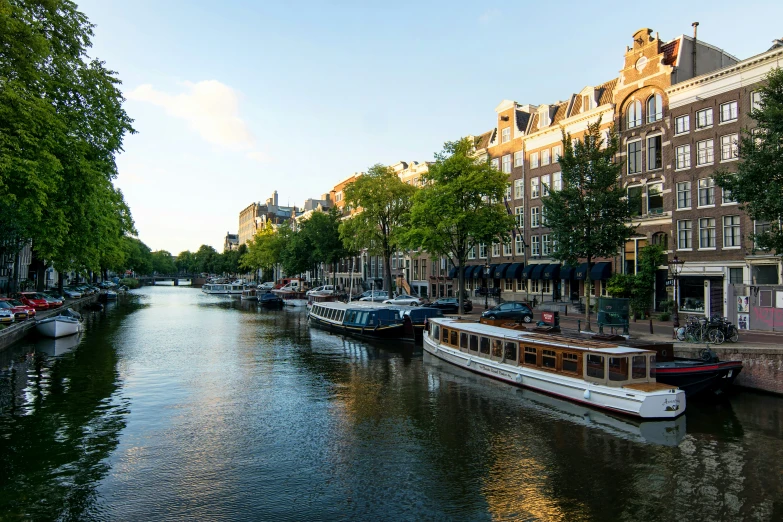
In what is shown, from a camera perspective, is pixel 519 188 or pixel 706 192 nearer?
pixel 706 192

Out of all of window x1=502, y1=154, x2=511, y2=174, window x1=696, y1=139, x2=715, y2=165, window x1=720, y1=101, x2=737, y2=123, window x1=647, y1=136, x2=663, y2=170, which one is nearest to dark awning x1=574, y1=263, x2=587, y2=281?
Result: window x1=647, y1=136, x2=663, y2=170

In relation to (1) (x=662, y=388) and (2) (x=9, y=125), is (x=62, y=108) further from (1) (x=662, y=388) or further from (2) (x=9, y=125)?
(1) (x=662, y=388)

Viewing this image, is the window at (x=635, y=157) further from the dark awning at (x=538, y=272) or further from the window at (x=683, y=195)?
the dark awning at (x=538, y=272)

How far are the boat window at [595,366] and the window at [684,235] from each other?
24.6m

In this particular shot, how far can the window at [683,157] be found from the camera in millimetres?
39656

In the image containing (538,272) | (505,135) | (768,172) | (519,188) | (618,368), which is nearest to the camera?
(618,368)

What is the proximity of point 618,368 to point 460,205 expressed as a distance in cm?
2845

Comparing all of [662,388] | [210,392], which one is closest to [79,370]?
[210,392]

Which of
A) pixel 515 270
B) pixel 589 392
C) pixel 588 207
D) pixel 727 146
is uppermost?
pixel 727 146

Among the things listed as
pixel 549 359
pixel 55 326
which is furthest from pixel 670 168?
pixel 55 326

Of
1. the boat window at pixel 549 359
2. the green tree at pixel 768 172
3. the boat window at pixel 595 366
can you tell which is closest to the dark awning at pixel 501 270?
the green tree at pixel 768 172

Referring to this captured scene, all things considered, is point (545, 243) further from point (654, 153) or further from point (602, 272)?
point (654, 153)

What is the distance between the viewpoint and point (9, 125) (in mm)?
23359

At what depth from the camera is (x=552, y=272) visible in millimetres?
50156
